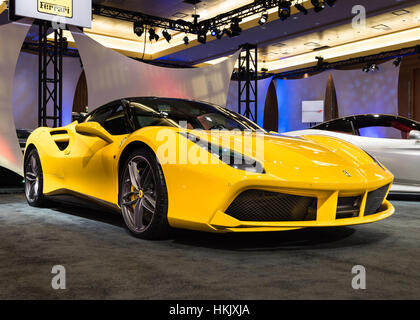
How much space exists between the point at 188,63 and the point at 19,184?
17.0 metres

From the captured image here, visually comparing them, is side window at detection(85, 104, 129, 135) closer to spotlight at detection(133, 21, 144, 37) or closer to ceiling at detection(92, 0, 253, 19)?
ceiling at detection(92, 0, 253, 19)

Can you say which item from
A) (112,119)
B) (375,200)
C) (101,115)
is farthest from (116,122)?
(375,200)

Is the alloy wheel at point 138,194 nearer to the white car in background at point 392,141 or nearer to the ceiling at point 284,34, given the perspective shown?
the white car in background at point 392,141

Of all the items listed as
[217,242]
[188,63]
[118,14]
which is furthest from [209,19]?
Result: [217,242]

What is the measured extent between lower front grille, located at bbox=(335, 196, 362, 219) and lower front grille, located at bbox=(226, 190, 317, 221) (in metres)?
0.19

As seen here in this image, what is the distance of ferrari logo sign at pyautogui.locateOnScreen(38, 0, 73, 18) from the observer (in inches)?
328

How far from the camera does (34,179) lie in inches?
191

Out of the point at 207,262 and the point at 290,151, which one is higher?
the point at 290,151

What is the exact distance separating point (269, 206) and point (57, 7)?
25.0ft

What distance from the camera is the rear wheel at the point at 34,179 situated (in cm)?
470

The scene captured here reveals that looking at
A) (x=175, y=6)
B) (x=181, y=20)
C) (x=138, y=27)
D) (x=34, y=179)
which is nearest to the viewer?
(x=34, y=179)
